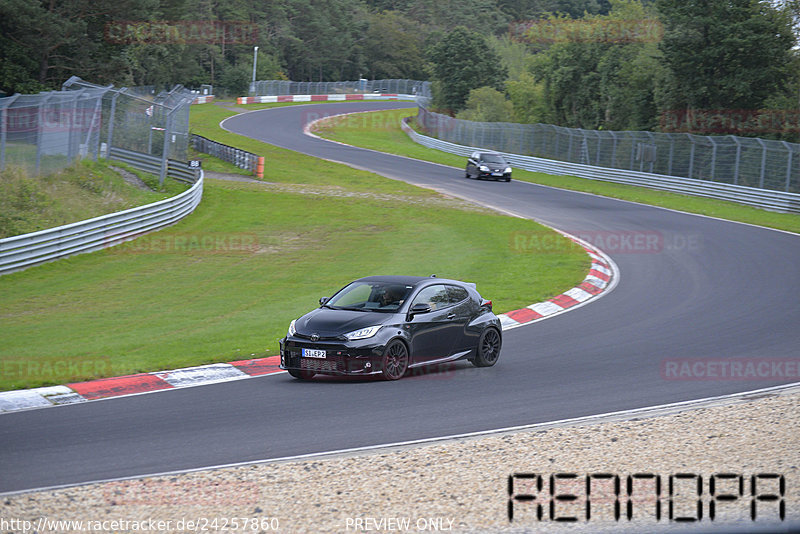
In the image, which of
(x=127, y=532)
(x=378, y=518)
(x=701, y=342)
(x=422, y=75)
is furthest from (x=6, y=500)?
(x=422, y=75)

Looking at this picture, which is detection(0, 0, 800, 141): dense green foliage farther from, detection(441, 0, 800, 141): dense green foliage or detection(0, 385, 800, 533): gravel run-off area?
detection(0, 385, 800, 533): gravel run-off area

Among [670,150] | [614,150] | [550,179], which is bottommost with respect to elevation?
[550,179]

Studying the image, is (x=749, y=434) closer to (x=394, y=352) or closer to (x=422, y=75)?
(x=394, y=352)

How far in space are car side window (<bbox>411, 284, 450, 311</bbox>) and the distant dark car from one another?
30.6 meters

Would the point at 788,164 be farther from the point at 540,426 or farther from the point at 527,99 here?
the point at 527,99

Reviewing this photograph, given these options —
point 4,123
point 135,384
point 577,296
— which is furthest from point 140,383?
point 4,123

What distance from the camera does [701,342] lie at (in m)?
14.1

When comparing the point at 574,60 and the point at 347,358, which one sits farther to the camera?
the point at 574,60

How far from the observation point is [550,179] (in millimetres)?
45406

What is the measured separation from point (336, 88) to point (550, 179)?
248 ft

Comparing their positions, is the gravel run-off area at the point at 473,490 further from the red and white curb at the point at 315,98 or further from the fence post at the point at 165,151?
the red and white curb at the point at 315,98

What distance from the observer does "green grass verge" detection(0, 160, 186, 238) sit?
2148 cm

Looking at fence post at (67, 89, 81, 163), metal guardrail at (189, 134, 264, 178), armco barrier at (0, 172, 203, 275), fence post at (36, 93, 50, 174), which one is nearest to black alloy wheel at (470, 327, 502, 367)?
armco barrier at (0, 172, 203, 275)

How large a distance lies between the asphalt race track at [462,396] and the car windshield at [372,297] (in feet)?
3.66
